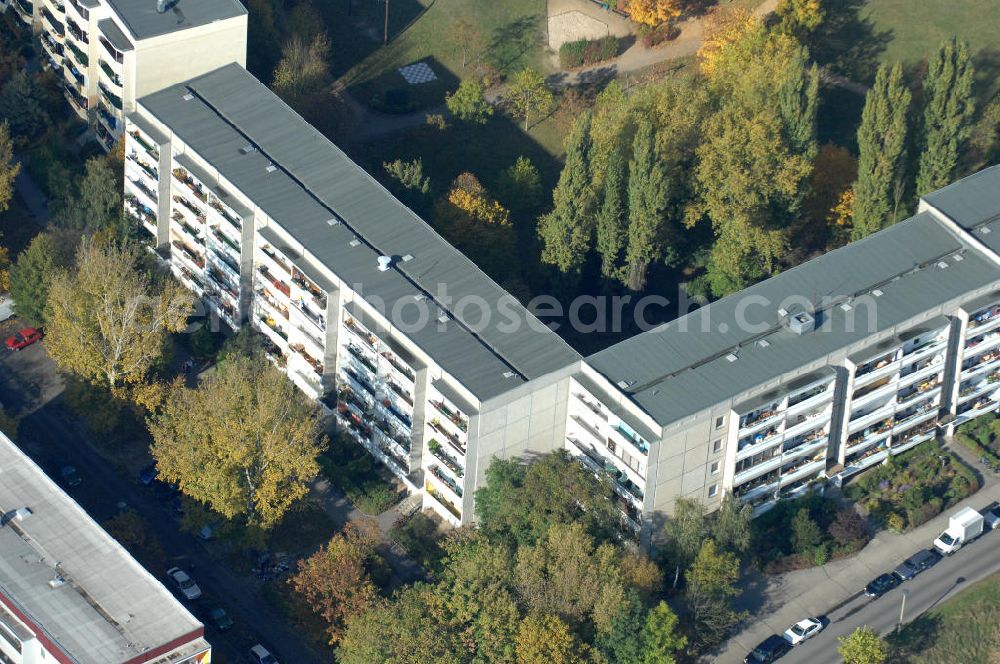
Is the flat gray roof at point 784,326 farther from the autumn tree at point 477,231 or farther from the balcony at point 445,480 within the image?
the autumn tree at point 477,231

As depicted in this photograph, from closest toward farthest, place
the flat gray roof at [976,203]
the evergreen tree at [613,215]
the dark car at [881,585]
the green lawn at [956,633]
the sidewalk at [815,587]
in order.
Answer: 1. the green lawn at [956,633]
2. the sidewalk at [815,587]
3. the dark car at [881,585]
4. the flat gray roof at [976,203]
5. the evergreen tree at [613,215]

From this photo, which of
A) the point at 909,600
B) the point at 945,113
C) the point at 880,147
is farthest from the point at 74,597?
the point at 945,113

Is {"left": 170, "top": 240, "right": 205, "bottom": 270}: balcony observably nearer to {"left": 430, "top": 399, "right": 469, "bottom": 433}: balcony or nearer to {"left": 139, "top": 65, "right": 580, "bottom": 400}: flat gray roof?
{"left": 139, "top": 65, "right": 580, "bottom": 400}: flat gray roof

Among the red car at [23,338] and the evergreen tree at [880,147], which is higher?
the evergreen tree at [880,147]

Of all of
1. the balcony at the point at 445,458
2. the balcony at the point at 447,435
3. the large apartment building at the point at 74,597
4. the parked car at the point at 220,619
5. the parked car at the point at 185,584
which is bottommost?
the parked car at the point at 220,619

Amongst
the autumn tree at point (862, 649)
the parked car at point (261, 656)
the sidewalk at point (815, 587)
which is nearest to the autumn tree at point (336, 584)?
the parked car at point (261, 656)

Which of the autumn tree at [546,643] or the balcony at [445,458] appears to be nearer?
the autumn tree at [546,643]

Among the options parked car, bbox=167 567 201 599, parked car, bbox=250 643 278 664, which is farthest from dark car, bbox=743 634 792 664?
parked car, bbox=167 567 201 599

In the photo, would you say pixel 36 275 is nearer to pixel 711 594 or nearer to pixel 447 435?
pixel 447 435
